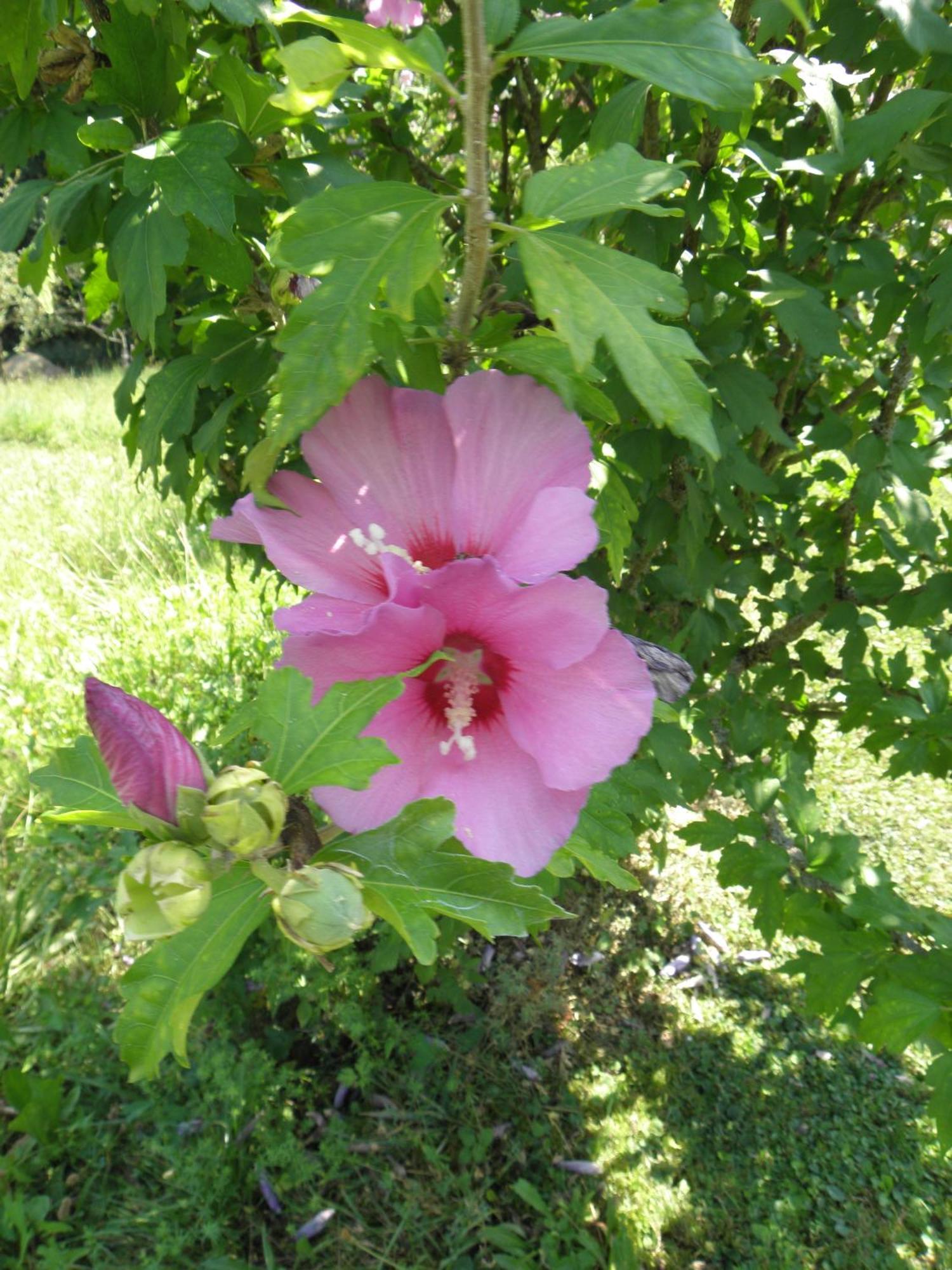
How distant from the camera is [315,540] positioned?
2.17 ft

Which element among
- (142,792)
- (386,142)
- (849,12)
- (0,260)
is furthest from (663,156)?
(0,260)

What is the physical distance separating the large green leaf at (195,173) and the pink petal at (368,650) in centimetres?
61

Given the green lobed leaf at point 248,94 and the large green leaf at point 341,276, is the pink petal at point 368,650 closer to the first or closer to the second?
the large green leaf at point 341,276

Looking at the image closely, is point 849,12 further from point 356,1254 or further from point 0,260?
point 0,260

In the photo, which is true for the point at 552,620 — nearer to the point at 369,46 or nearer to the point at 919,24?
the point at 369,46

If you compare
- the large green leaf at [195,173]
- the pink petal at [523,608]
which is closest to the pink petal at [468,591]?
the pink petal at [523,608]

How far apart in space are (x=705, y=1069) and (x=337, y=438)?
9.68ft

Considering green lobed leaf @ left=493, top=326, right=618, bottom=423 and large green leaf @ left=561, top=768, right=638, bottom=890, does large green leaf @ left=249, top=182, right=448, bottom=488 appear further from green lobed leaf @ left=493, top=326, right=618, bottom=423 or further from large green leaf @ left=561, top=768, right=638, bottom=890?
large green leaf @ left=561, top=768, right=638, bottom=890

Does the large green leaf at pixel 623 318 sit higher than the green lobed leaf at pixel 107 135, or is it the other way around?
the green lobed leaf at pixel 107 135

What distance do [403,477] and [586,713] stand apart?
206 mm

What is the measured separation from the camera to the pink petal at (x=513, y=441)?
649 mm

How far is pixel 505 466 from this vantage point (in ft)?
2.15

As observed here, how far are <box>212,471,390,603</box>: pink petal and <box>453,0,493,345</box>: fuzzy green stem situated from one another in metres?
0.22

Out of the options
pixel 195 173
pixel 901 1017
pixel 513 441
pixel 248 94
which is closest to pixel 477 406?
pixel 513 441
